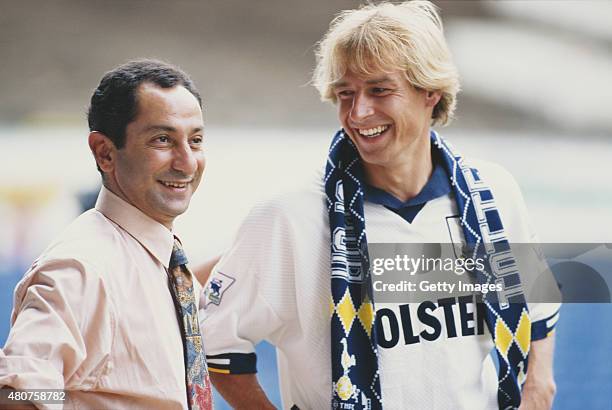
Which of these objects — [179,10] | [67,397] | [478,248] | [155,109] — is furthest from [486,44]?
[67,397]

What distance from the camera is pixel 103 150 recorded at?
1.67 metres

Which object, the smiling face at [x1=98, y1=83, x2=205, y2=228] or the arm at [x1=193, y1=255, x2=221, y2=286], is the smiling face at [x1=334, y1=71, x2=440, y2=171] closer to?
the smiling face at [x1=98, y1=83, x2=205, y2=228]

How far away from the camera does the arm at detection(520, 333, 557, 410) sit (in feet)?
6.96

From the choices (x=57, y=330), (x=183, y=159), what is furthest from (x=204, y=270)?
(x=57, y=330)

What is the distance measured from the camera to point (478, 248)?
2.11m

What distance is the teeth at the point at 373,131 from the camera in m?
2.03

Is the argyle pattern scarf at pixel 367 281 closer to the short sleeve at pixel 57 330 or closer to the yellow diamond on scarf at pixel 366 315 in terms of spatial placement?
the yellow diamond on scarf at pixel 366 315

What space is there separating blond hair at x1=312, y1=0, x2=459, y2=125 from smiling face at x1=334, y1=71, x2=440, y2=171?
0.9 inches

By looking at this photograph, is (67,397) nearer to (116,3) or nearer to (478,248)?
(478,248)

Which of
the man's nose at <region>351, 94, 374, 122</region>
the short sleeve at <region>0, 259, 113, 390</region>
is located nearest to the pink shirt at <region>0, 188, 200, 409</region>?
the short sleeve at <region>0, 259, 113, 390</region>

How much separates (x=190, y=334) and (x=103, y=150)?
412 mm

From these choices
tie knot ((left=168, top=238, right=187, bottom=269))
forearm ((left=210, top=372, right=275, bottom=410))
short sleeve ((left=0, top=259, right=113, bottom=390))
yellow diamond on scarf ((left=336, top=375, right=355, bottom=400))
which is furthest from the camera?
forearm ((left=210, top=372, right=275, bottom=410))

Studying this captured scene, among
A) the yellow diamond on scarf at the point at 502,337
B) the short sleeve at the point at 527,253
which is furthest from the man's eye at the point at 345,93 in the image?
the yellow diamond on scarf at the point at 502,337

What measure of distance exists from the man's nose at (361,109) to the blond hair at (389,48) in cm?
6
